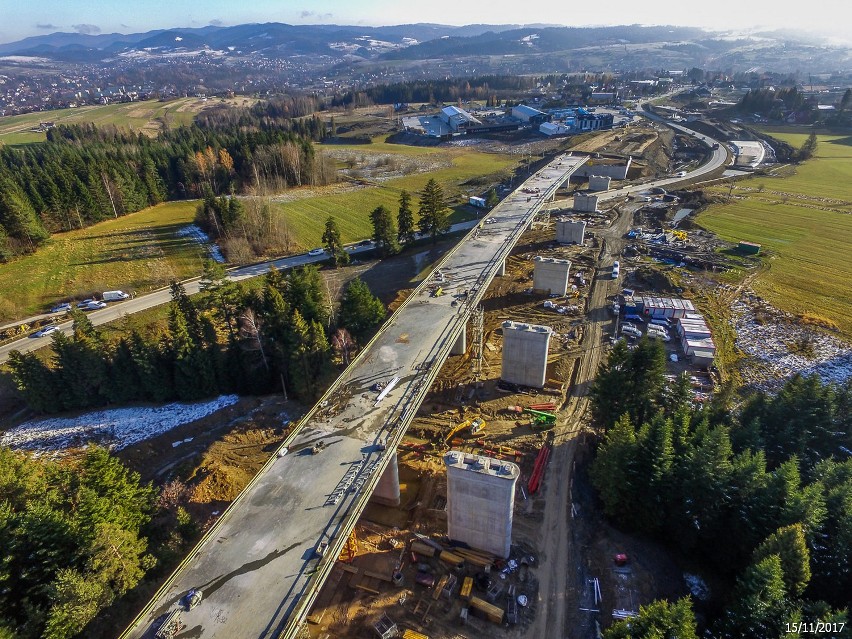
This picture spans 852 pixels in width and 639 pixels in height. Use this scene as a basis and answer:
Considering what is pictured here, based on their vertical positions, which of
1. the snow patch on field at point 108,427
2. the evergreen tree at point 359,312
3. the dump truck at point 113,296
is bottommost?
the snow patch on field at point 108,427

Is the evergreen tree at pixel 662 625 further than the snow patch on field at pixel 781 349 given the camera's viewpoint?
No

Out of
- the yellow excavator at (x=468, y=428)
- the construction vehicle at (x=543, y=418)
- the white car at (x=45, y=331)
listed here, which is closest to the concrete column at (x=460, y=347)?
the yellow excavator at (x=468, y=428)

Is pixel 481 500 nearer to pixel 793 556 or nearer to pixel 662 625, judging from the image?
pixel 662 625

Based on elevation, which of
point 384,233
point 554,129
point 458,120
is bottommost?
point 384,233

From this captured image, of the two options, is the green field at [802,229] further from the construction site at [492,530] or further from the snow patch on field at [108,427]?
the snow patch on field at [108,427]

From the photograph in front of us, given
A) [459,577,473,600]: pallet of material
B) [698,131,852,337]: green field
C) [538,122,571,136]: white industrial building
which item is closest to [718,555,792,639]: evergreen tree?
[459,577,473,600]: pallet of material

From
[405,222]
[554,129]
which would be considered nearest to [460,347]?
[405,222]
